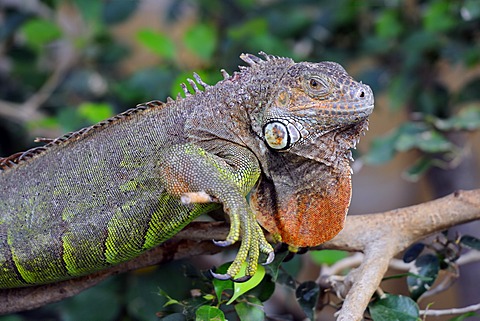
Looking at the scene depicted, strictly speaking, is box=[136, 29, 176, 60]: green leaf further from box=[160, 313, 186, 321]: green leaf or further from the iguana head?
box=[160, 313, 186, 321]: green leaf

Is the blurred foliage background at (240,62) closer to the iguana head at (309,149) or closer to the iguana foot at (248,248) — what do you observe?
the iguana head at (309,149)

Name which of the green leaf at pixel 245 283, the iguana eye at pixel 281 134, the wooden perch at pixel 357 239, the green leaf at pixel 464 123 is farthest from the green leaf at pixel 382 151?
the green leaf at pixel 245 283

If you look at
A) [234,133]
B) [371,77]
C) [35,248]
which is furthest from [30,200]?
[371,77]

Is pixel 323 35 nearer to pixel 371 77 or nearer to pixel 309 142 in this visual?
pixel 371 77

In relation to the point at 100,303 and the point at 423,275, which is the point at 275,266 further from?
the point at 100,303

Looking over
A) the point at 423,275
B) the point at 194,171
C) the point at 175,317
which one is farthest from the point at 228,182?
the point at 423,275

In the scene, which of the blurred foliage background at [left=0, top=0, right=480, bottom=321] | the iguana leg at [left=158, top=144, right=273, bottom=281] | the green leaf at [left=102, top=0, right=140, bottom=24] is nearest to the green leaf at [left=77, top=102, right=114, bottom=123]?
the blurred foliage background at [left=0, top=0, right=480, bottom=321]
